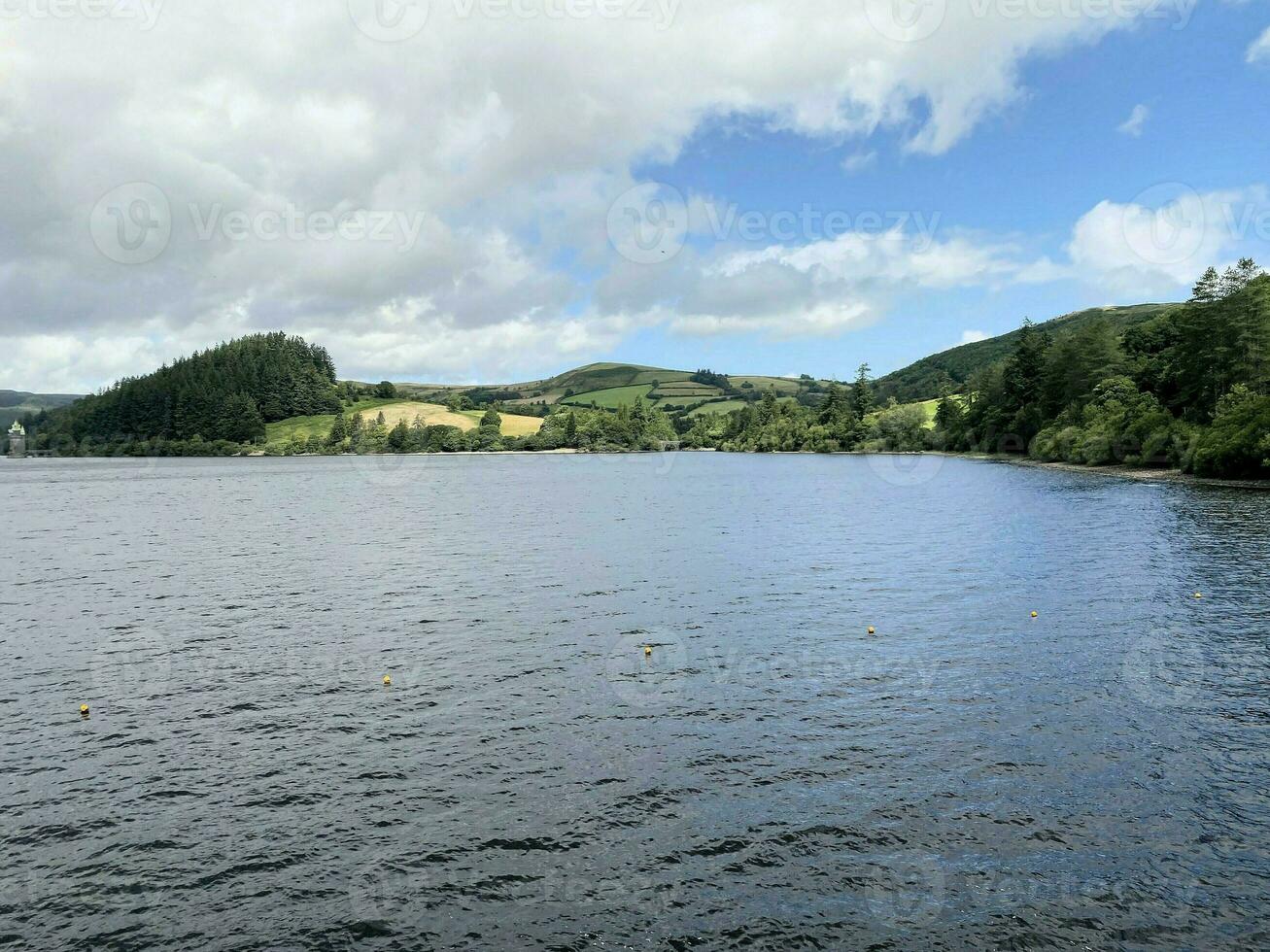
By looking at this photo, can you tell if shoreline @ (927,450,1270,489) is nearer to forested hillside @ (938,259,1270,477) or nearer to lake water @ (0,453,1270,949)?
forested hillside @ (938,259,1270,477)

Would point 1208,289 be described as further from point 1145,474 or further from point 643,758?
point 643,758

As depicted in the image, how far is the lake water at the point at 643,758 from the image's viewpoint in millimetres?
13117

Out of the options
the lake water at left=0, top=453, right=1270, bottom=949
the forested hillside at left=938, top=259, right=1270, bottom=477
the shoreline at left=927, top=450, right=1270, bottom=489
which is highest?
the forested hillside at left=938, top=259, right=1270, bottom=477

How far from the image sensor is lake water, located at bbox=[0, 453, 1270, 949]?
13117 mm

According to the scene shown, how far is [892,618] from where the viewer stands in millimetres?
32375

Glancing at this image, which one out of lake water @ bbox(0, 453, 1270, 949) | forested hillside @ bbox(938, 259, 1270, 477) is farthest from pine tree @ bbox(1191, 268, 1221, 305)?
lake water @ bbox(0, 453, 1270, 949)

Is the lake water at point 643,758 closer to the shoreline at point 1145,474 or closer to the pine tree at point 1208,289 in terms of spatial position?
the shoreline at point 1145,474

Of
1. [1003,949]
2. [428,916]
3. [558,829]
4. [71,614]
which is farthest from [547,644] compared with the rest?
[71,614]

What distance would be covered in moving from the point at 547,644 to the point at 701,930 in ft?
56.7

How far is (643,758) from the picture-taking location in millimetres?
18938

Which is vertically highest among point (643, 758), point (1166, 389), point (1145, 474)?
point (1166, 389)

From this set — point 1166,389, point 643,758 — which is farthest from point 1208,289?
point 643,758

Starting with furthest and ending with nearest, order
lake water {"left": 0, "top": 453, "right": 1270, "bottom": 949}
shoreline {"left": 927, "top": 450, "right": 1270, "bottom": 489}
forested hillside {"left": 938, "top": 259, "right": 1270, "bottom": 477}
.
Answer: forested hillside {"left": 938, "top": 259, "right": 1270, "bottom": 477}, shoreline {"left": 927, "top": 450, "right": 1270, "bottom": 489}, lake water {"left": 0, "top": 453, "right": 1270, "bottom": 949}

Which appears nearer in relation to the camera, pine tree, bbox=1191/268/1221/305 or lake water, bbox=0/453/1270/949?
lake water, bbox=0/453/1270/949
